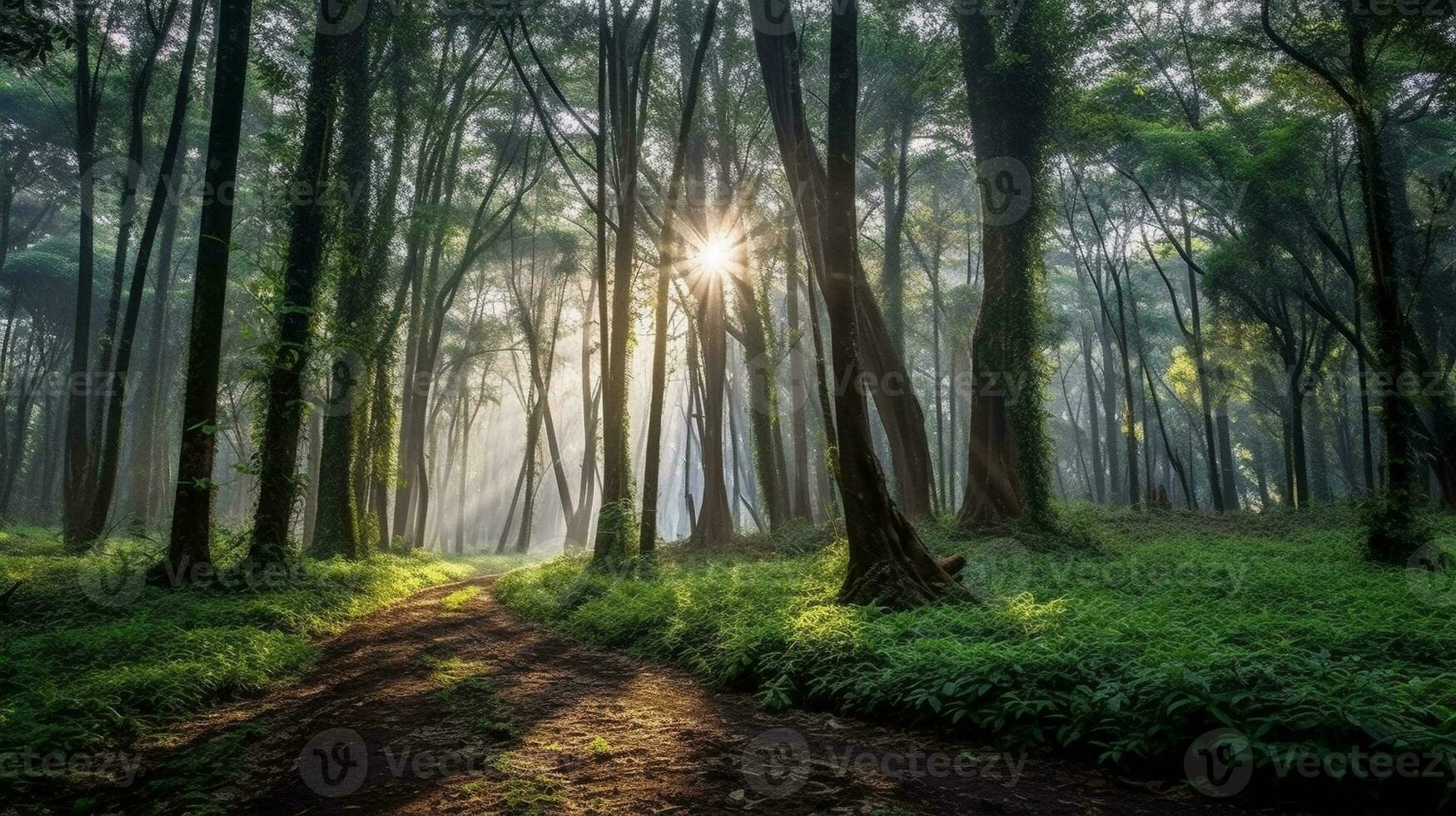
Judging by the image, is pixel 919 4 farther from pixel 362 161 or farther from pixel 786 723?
pixel 786 723

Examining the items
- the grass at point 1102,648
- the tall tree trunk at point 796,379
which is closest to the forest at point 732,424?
the grass at point 1102,648

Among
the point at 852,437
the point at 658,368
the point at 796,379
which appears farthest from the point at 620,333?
the point at 796,379

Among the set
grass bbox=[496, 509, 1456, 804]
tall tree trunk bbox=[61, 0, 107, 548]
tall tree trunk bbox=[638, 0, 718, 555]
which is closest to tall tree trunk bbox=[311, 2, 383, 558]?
tall tree trunk bbox=[61, 0, 107, 548]

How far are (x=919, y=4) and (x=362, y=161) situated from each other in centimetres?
1201

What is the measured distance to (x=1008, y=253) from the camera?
41.2ft

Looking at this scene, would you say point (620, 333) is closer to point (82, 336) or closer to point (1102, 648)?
point (1102, 648)

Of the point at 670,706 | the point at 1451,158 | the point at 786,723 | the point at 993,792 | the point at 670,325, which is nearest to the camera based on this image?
the point at 993,792

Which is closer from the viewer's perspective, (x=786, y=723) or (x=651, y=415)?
(x=786, y=723)

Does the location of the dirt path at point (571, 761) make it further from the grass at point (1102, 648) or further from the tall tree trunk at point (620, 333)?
the tall tree trunk at point (620, 333)

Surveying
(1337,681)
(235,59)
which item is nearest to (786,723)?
(1337,681)

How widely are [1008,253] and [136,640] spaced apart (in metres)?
13.3

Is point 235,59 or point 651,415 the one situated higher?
point 235,59

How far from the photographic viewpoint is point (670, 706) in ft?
16.1

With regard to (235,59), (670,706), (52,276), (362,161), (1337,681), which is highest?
(52,276)
